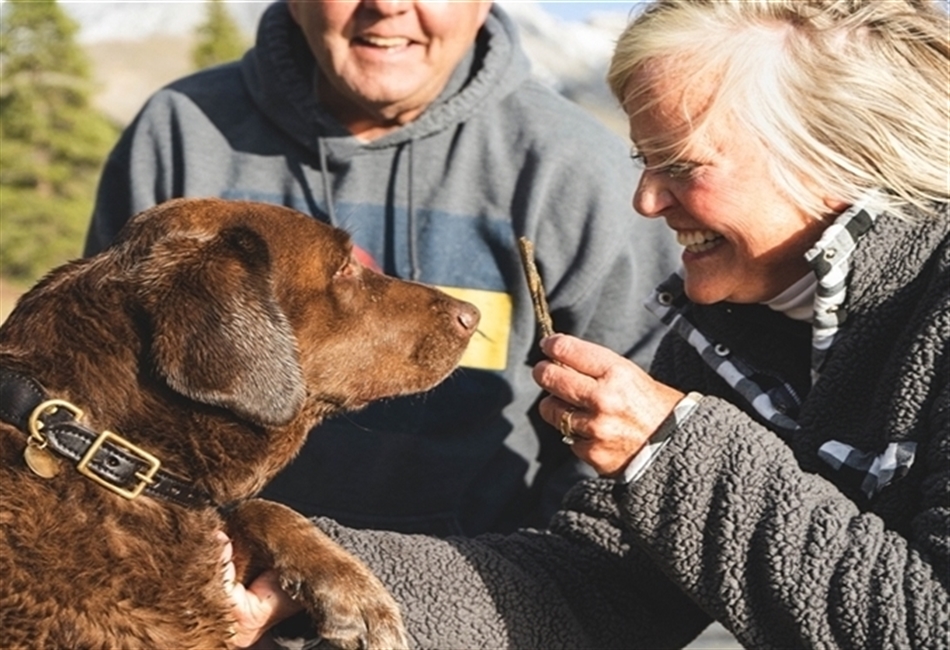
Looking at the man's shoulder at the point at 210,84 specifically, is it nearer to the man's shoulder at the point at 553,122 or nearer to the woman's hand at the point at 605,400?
the man's shoulder at the point at 553,122

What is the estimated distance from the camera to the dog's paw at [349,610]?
8.94 feet

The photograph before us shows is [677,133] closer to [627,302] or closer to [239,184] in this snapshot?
→ [627,302]

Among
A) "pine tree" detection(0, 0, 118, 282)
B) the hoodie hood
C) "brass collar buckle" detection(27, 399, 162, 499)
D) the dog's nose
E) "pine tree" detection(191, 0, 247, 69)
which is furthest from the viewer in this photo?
"pine tree" detection(191, 0, 247, 69)

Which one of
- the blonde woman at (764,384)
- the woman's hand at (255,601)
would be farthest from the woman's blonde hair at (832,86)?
the woman's hand at (255,601)

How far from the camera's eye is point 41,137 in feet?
49.1

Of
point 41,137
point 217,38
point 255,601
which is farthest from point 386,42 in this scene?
point 217,38

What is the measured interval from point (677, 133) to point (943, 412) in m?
0.87

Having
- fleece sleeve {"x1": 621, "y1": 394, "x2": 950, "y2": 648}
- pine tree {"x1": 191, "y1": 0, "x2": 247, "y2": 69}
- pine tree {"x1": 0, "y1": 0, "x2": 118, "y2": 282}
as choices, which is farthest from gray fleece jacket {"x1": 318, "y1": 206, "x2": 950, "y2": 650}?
pine tree {"x1": 191, "y1": 0, "x2": 247, "y2": 69}

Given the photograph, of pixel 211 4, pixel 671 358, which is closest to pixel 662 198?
pixel 671 358

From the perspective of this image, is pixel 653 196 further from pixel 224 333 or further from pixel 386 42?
pixel 386 42

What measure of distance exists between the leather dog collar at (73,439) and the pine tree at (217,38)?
52.8 ft

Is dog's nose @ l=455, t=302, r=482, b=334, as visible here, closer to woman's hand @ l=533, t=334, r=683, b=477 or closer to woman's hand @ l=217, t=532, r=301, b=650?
woman's hand @ l=533, t=334, r=683, b=477

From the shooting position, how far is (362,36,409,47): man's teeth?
397cm

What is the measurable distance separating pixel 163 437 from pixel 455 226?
5.21 feet
